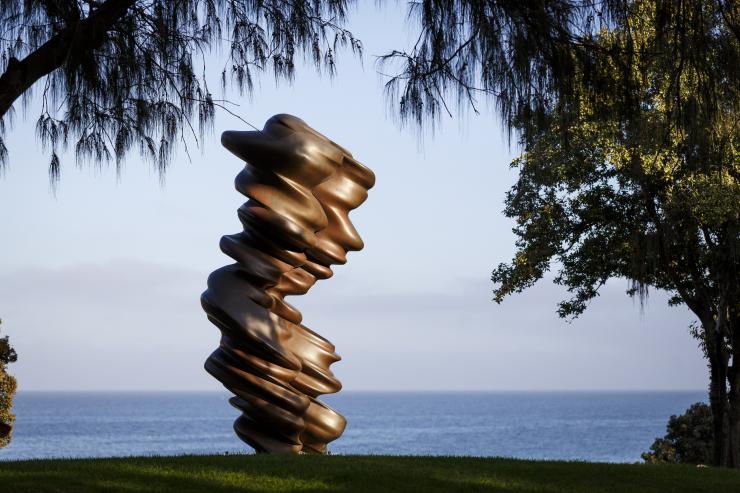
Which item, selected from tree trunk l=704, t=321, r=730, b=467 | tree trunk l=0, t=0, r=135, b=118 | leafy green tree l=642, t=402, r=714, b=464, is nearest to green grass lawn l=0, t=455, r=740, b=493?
tree trunk l=0, t=0, r=135, b=118

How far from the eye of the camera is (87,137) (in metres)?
9.63

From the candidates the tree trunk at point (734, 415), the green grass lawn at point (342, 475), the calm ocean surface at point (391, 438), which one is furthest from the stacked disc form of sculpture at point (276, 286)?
the calm ocean surface at point (391, 438)

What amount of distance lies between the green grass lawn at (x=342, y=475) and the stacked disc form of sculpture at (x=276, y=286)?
Result: 4.02 feet

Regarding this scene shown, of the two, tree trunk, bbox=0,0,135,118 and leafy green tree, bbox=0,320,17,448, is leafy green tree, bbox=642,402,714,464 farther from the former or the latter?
tree trunk, bbox=0,0,135,118

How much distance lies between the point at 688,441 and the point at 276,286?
13536 millimetres

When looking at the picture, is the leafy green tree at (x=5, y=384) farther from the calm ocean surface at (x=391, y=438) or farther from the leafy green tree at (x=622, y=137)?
the calm ocean surface at (x=391, y=438)

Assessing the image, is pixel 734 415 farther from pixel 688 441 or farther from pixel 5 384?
pixel 5 384

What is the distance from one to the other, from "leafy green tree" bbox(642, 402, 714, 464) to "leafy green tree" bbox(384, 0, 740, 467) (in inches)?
121

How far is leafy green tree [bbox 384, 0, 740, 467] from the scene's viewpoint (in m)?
7.68

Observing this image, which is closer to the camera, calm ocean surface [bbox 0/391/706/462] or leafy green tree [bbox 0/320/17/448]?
leafy green tree [bbox 0/320/17/448]

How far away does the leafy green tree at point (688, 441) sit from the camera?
69.5 ft

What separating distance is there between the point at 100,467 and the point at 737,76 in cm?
642

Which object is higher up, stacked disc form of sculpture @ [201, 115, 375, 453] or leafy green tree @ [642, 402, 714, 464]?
stacked disc form of sculpture @ [201, 115, 375, 453]

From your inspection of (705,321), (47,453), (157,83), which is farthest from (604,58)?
(47,453)
